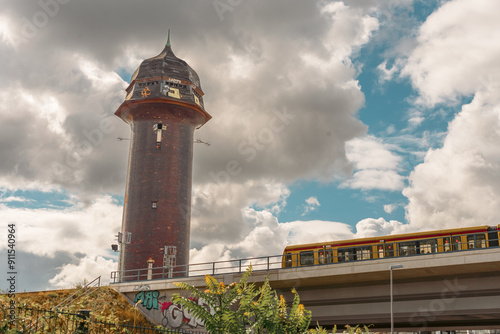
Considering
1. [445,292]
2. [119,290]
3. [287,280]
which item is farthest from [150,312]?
[445,292]

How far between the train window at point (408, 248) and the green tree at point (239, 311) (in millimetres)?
22147

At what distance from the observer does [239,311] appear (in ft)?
39.2

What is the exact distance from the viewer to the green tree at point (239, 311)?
11.4 m

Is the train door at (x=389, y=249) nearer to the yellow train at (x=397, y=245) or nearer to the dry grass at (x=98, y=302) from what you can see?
the yellow train at (x=397, y=245)

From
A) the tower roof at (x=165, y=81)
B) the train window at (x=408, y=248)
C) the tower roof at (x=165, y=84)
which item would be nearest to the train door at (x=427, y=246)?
the train window at (x=408, y=248)

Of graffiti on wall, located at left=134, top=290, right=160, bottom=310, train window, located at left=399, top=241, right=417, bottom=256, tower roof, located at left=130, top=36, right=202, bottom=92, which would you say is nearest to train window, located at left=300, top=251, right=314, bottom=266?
train window, located at left=399, top=241, right=417, bottom=256

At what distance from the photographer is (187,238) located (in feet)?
178

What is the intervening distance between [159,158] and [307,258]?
78.9 ft

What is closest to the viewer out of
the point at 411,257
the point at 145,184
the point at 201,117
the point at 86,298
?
the point at 411,257

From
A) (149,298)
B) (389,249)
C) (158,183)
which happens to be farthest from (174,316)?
(158,183)

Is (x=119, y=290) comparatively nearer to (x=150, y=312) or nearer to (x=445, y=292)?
(x=150, y=312)

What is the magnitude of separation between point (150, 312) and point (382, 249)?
16.7m

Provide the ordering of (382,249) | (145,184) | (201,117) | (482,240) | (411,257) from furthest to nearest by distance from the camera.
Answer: (201,117)
(145,184)
(382,249)
(482,240)
(411,257)

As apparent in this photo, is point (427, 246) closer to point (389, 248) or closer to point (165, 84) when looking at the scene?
point (389, 248)
